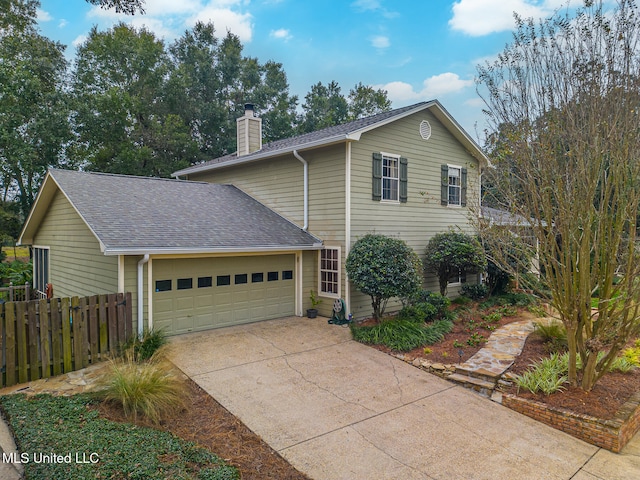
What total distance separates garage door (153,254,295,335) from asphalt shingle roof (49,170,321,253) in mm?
531

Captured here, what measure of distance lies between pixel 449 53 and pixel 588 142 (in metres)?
5.30

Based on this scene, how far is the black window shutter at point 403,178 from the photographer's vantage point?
440 inches

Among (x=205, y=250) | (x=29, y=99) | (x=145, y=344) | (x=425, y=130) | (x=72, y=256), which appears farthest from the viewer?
(x=29, y=99)

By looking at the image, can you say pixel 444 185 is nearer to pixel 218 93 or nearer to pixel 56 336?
pixel 56 336

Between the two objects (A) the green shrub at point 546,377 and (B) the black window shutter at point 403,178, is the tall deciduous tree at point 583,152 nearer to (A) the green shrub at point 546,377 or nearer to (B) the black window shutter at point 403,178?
(A) the green shrub at point 546,377

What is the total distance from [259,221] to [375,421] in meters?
6.90

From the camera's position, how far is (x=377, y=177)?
10484mm

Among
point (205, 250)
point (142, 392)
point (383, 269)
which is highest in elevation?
point (205, 250)

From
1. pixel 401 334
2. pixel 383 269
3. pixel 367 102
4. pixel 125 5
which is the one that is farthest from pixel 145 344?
pixel 367 102

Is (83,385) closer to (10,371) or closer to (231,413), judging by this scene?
(10,371)

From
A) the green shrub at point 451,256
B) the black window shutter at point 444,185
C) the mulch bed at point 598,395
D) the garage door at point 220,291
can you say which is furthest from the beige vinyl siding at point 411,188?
the mulch bed at point 598,395

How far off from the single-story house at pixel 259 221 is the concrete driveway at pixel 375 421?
5.69 feet

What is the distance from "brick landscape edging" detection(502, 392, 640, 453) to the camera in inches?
188

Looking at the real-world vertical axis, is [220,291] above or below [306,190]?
below
